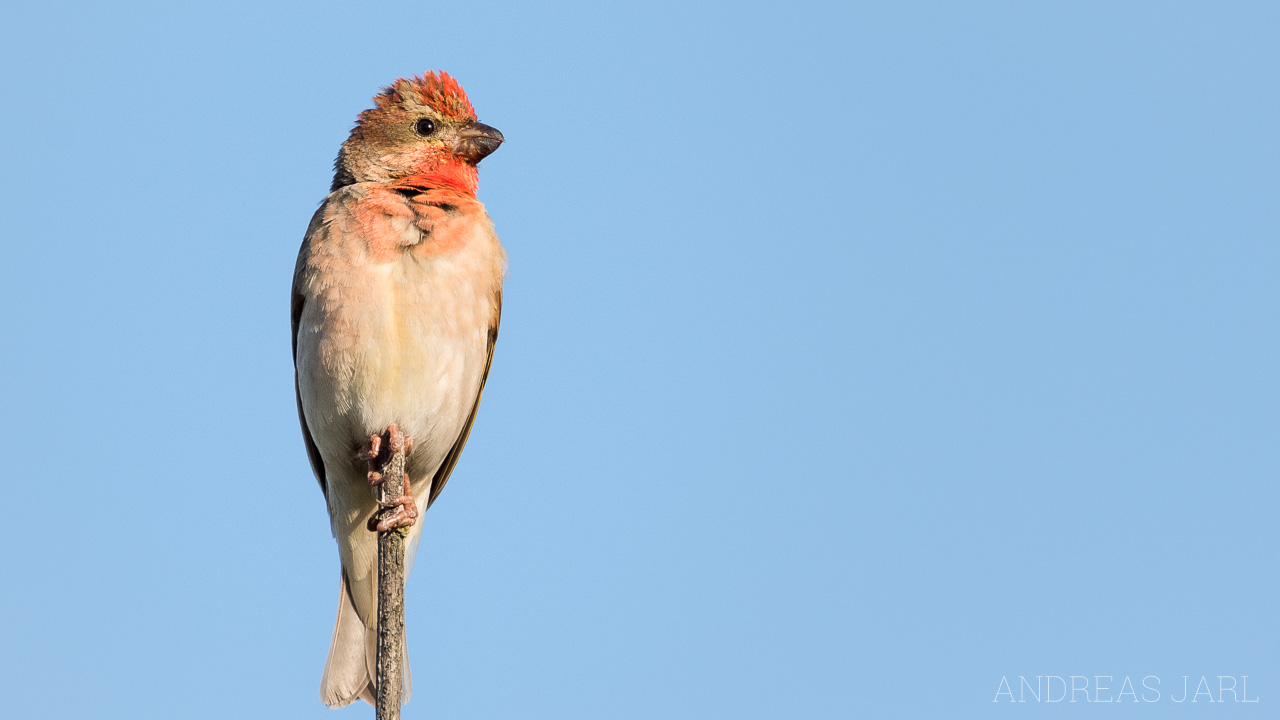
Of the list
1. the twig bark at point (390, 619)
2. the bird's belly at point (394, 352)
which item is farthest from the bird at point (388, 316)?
the twig bark at point (390, 619)

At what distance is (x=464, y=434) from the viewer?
24.5 ft

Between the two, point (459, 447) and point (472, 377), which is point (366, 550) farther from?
point (472, 377)

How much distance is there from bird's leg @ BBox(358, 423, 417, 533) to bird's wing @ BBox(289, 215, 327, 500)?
55cm

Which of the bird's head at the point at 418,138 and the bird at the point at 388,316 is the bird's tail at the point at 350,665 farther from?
the bird's head at the point at 418,138

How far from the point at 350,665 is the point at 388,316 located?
2104 millimetres

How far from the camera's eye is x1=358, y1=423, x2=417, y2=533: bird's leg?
5.58 metres

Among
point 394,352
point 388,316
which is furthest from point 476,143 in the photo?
point 394,352

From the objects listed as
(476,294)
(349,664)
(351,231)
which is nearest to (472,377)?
(476,294)

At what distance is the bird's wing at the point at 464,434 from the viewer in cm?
716

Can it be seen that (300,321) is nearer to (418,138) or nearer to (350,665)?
(418,138)

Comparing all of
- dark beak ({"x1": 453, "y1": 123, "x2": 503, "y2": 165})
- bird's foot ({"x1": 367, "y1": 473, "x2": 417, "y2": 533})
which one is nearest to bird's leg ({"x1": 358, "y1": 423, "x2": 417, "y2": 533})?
bird's foot ({"x1": 367, "y1": 473, "x2": 417, "y2": 533})

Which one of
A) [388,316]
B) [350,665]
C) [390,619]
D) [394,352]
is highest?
[388,316]

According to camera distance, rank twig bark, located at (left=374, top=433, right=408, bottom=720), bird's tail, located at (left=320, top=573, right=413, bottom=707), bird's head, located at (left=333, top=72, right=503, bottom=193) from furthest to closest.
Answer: bird's head, located at (left=333, top=72, right=503, bottom=193), bird's tail, located at (left=320, top=573, right=413, bottom=707), twig bark, located at (left=374, top=433, right=408, bottom=720)

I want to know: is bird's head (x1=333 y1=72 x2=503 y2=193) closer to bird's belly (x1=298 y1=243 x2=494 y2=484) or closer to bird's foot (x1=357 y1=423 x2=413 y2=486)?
bird's belly (x1=298 y1=243 x2=494 y2=484)
